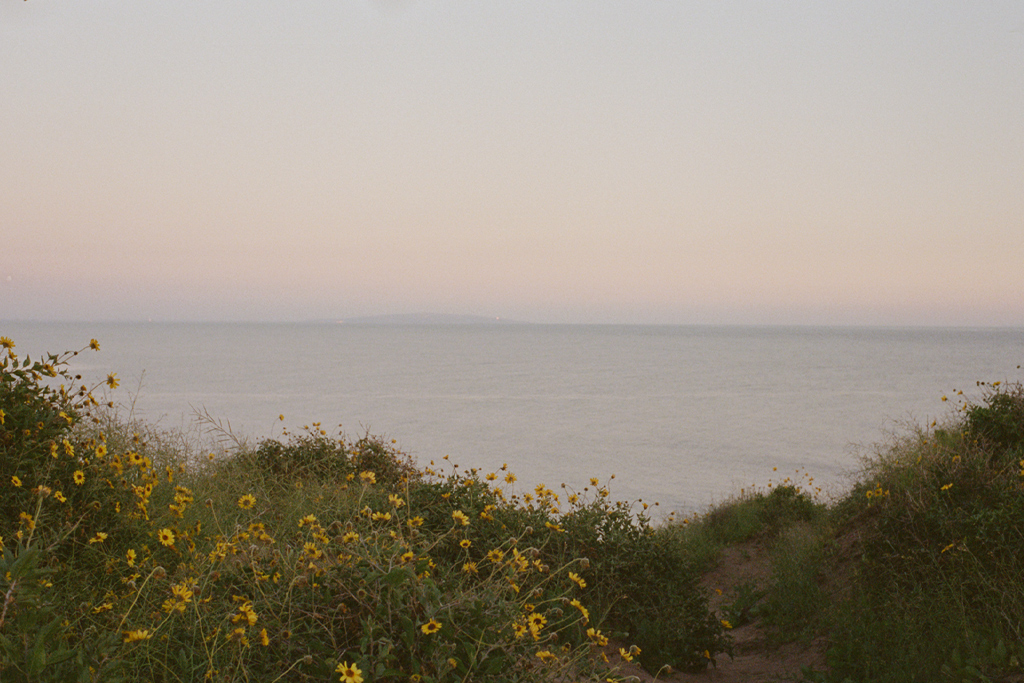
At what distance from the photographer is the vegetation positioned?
3.27m

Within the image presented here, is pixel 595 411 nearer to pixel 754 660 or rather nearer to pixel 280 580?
pixel 754 660

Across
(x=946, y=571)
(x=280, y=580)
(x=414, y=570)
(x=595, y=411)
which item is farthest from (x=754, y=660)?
(x=595, y=411)

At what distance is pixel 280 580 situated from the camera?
3.55m

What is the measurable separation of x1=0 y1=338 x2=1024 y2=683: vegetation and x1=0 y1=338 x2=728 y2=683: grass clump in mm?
18

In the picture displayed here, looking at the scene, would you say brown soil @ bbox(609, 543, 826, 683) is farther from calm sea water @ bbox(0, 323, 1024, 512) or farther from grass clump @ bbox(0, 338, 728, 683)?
calm sea water @ bbox(0, 323, 1024, 512)

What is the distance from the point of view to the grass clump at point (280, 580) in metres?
3.20

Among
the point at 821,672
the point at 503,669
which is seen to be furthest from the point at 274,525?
the point at 821,672

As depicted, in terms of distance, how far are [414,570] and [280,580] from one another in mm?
709

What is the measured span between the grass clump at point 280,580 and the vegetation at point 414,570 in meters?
0.02

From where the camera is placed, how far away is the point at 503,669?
3664 mm

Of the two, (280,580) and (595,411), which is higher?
(280,580)

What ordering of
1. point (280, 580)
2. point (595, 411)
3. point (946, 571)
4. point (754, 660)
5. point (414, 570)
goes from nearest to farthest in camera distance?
point (414, 570), point (280, 580), point (946, 571), point (754, 660), point (595, 411)

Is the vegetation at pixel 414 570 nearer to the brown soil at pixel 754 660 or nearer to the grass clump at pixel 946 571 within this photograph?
the grass clump at pixel 946 571

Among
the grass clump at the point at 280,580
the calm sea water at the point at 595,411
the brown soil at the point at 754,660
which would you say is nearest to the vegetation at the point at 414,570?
the grass clump at the point at 280,580
